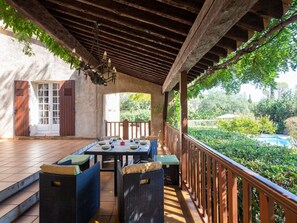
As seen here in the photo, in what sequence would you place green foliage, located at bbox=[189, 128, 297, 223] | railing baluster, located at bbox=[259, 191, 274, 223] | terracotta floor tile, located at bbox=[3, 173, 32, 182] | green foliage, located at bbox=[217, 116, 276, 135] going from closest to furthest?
railing baluster, located at bbox=[259, 191, 274, 223] → green foliage, located at bbox=[189, 128, 297, 223] → terracotta floor tile, located at bbox=[3, 173, 32, 182] → green foliage, located at bbox=[217, 116, 276, 135]

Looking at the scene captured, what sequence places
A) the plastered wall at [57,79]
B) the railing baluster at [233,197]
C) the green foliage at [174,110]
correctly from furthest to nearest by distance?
the plastered wall at [57,79], the green foliage at [174,110], the railing baluster at [233,197]

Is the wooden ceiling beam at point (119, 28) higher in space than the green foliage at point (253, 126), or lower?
higher

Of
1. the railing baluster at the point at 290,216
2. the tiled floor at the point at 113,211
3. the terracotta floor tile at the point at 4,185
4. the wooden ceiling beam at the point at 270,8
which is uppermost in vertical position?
the wooden ceiling beam at the point at 270,8

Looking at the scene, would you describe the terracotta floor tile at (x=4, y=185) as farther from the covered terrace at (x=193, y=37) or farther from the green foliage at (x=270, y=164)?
the green foliage at (x=270, y=164)

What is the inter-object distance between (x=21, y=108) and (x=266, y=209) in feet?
31.7

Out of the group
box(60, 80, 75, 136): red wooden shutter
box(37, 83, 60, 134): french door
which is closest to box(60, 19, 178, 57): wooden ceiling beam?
box(60, 80, 75, 136): red wooden shutter

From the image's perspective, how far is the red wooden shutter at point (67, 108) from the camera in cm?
899

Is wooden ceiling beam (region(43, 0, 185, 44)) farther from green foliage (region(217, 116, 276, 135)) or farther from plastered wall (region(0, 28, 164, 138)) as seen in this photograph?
green foliage (region(217, 116, 276, 135))

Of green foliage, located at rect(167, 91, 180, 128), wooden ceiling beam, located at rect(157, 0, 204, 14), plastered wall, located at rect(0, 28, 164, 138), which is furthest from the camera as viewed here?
plastered wall, located at rect(0, 28, 164, 138)

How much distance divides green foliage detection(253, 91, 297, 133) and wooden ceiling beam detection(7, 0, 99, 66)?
12026mm

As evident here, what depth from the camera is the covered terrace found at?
1506 millimetres

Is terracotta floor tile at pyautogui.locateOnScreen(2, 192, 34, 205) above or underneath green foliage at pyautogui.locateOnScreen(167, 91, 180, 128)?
underneath

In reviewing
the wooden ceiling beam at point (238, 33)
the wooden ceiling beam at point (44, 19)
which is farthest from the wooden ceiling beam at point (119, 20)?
the wooden ceiling beam at point (238, 33)

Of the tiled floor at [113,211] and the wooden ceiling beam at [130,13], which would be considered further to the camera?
the tiled floor at [113,211]
